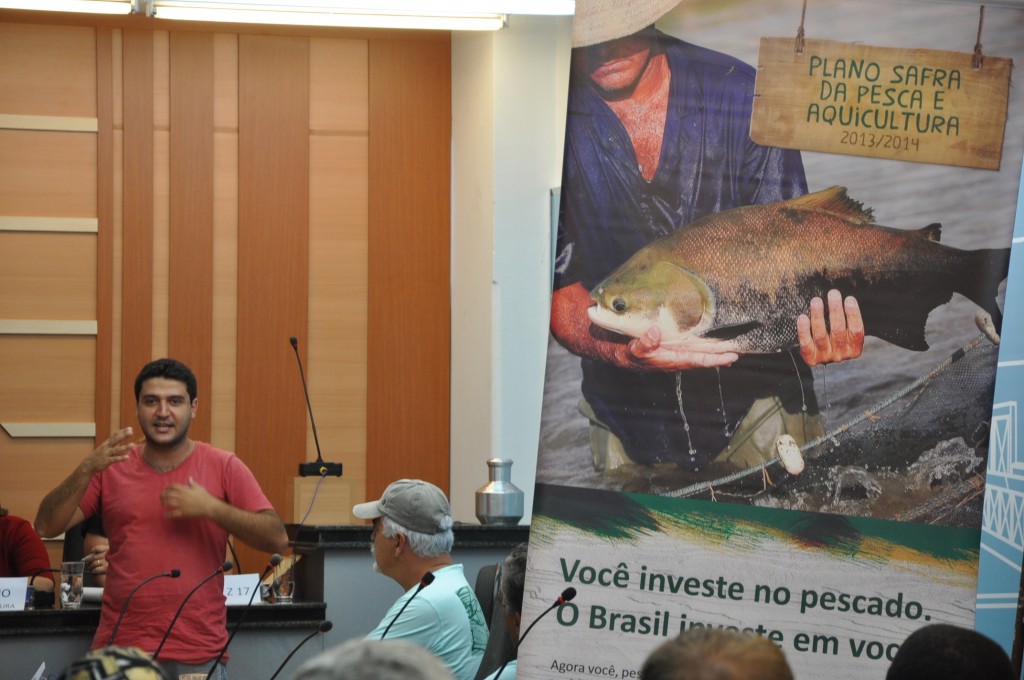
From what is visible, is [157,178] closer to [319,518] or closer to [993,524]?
[319,518]

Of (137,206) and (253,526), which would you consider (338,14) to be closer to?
(137,206)

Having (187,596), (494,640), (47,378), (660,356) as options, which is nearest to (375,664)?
(660,356)

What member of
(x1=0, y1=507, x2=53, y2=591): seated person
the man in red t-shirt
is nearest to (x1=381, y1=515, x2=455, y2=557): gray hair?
the man in red t-shirt

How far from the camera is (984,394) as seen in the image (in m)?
2.19

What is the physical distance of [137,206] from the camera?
6.17m

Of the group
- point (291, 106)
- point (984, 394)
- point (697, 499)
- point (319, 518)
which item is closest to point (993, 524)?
point (984, 394)

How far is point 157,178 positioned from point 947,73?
15.2 feet

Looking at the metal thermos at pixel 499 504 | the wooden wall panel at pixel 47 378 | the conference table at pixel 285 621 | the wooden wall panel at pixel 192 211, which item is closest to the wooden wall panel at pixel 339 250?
the wooden wall panel at pixel 192 211

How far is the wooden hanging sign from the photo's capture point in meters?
2.21

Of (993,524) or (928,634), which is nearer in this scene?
(928,634)

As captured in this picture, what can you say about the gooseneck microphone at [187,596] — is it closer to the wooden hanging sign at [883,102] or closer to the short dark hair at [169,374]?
the short dark hair at [169,374]

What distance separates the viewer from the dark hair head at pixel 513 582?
2.64m

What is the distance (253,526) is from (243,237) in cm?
328

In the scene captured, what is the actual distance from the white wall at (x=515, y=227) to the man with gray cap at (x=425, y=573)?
261 centimetres
